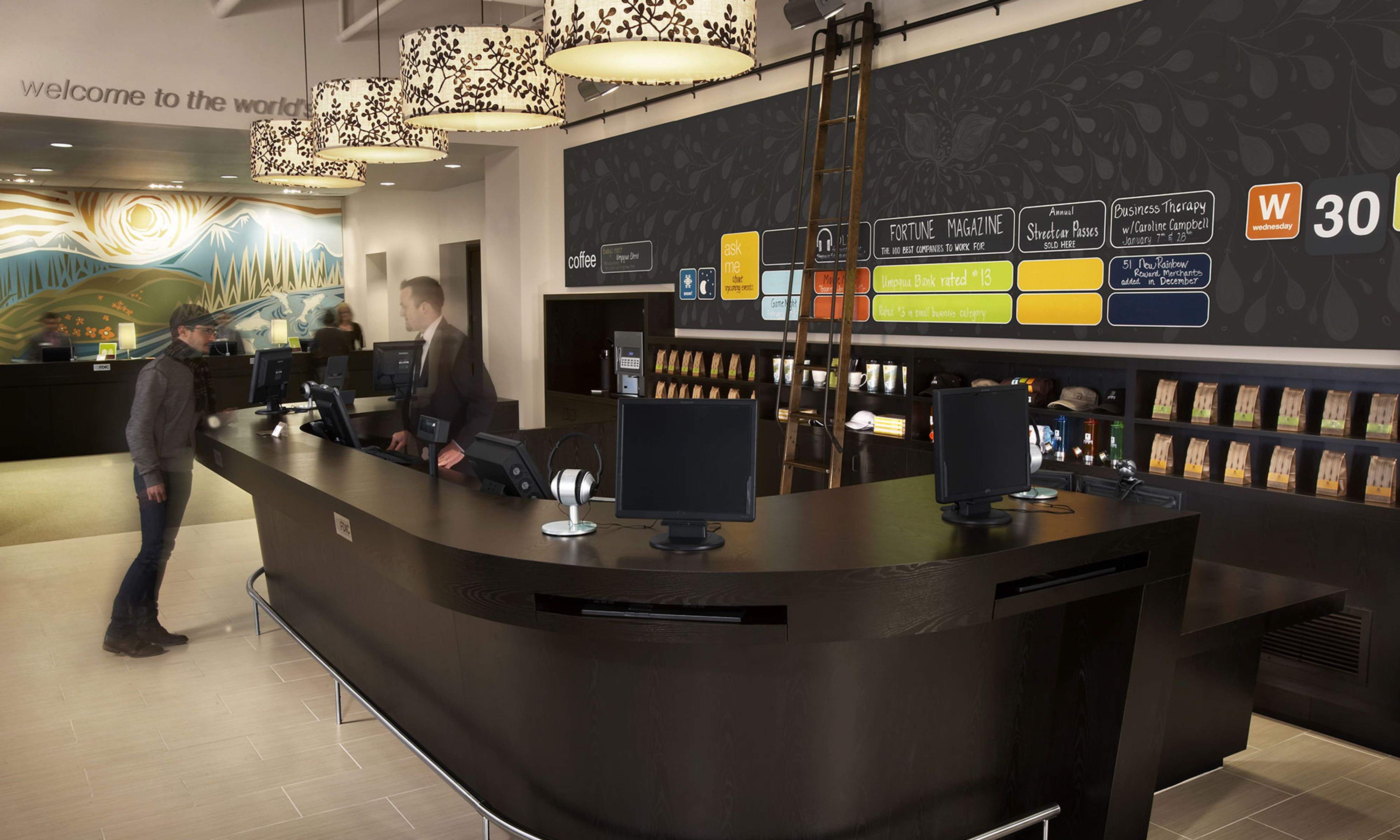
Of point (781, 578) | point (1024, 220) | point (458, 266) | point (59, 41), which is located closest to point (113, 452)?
point (458, 266)

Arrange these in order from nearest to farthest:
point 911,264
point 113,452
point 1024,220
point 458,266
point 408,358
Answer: point 1024,220
point 911,264
point 408,358
point 113,452
point 458,266

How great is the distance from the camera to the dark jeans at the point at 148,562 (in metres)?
5.21

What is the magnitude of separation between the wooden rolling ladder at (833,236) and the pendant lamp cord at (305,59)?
167 inches

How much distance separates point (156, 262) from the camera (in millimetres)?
14094

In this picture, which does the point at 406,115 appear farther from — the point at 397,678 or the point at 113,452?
the point at 113,452

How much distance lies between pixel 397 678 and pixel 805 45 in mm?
4941

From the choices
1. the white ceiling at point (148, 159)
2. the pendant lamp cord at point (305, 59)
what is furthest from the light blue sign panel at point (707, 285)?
the pendant lamp cord at point (305, 59)

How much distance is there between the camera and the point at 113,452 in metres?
11.9

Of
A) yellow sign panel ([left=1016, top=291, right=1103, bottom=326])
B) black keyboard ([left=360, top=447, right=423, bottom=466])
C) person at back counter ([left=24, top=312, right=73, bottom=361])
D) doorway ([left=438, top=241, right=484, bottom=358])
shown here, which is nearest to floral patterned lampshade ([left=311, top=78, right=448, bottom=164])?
black keyboard ([left=360, top=447, right=423, bottom=466])

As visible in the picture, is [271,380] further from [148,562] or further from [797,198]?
[797,198]

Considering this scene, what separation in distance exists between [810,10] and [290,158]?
3406mm

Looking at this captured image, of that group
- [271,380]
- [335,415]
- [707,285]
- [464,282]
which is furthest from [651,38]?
[464,282]

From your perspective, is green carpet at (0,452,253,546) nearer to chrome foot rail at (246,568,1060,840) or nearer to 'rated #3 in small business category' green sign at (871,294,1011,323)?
chrome foot rail at (246,568,1060,840)

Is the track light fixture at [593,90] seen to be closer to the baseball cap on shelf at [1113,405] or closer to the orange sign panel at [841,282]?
the orange sign panel at [841,282]
